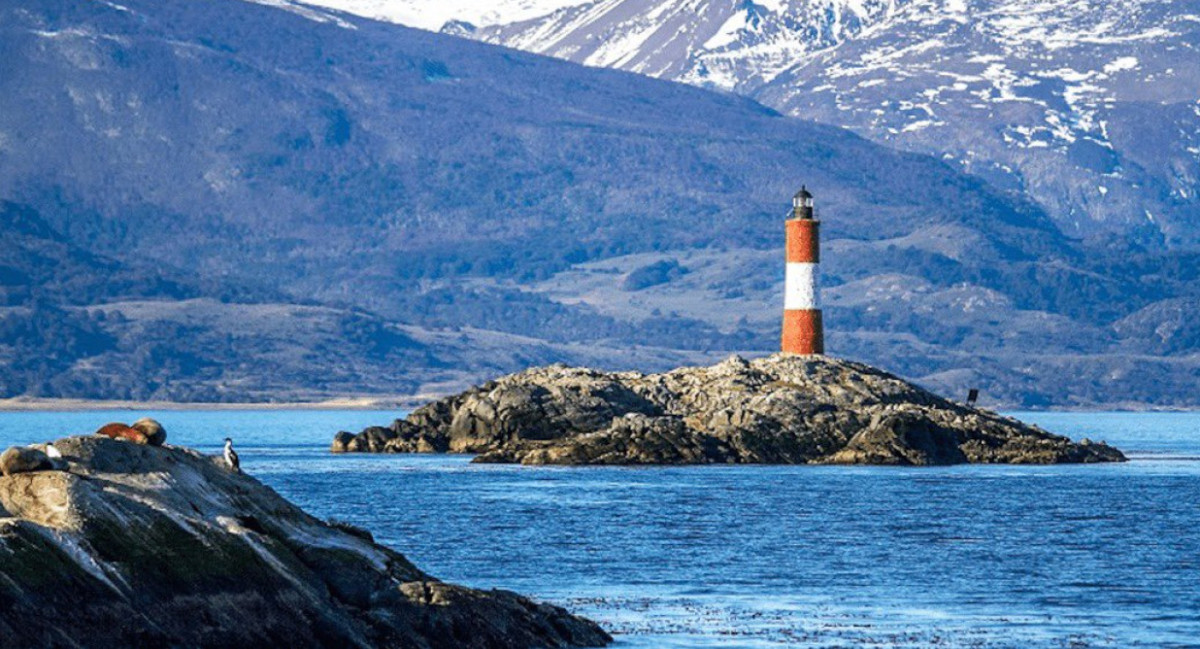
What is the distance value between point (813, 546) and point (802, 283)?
168ft

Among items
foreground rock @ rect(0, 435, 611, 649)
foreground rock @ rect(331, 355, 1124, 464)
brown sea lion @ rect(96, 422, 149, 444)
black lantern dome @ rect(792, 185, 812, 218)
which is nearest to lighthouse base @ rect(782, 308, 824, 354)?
foreground rock @ rect(331, 355, 1124, 464)

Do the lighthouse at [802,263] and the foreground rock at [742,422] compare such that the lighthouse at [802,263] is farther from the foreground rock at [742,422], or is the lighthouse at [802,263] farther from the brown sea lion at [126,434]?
the brown sea lion at [126,434]

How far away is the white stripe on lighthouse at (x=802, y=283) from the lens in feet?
378

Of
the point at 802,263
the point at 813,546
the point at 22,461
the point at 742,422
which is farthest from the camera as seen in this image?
the point at 802,263

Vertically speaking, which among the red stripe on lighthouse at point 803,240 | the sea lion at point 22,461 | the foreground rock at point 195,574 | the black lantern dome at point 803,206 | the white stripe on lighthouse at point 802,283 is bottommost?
the foreground rock at point 195,574

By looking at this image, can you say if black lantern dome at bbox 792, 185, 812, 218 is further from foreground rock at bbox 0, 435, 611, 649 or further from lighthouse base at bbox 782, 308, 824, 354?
foreground rock at bbox 0, 435, 611, 649

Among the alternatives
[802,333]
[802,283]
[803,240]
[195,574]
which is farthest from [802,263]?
[195,574]

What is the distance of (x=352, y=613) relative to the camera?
3744 cm

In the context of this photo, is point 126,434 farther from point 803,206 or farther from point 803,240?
point 803,206

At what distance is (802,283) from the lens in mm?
115000

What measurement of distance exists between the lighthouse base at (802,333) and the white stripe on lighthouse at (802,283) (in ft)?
6.92

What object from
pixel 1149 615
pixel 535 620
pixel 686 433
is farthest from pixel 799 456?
pixel 535 620

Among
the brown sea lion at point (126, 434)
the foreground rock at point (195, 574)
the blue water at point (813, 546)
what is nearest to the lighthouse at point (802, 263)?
the blue water at point (813, 546)

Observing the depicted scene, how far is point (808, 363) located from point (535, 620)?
261ft
